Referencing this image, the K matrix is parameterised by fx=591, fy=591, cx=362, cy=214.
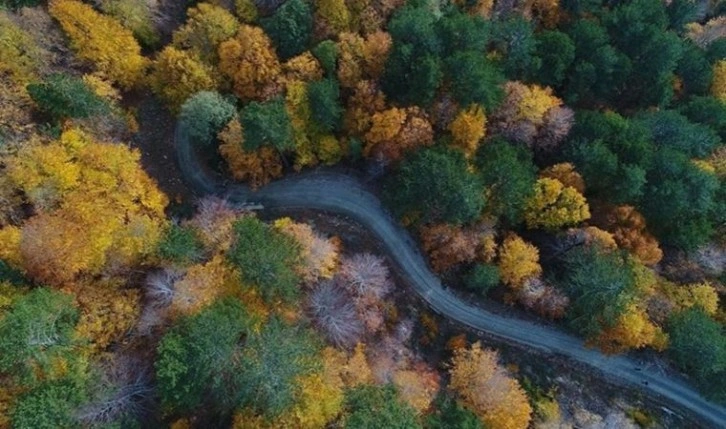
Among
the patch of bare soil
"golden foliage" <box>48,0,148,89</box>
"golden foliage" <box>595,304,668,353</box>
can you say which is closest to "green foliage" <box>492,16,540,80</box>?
"golden foliage" <box>595,304,668,353</box>

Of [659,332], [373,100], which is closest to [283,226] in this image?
[373,100]

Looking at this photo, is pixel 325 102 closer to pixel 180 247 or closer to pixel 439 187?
pixel 439 187

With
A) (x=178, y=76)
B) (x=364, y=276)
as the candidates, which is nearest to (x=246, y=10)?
(x=178, y=76)

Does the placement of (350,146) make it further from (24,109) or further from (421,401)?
(24,109)

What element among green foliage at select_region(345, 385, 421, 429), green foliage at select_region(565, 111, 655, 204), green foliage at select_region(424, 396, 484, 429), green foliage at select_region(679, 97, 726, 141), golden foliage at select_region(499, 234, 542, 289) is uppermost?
green foliage at select_region(679, 97, 726, 141)

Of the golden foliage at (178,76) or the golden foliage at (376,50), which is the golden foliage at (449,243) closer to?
the golden foliage at (376,50)

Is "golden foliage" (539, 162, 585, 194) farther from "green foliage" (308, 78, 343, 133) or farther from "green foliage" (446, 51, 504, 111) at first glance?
"green foliage" (308, 78, 343, 133)
